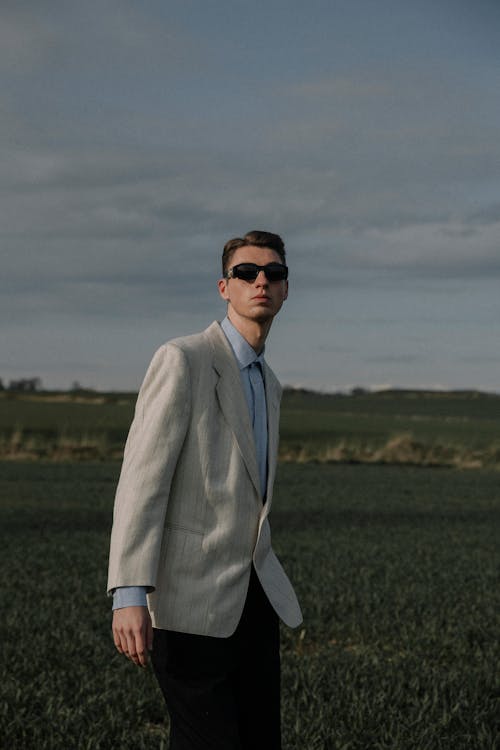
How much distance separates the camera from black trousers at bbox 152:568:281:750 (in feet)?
10.7

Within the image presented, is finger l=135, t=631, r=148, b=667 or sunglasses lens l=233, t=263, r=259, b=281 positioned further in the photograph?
sunglasses lens l=233, t=263, r=259, b=281

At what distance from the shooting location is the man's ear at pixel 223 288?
138 inches

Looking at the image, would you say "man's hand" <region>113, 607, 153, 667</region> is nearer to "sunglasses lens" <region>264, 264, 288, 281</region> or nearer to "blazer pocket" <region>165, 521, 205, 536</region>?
"blazer pocket" <region>165, 521, 205, 536</region>

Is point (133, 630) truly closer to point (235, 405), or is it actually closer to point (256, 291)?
point (235, 405)

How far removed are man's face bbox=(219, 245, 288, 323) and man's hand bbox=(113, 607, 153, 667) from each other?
3.72ft

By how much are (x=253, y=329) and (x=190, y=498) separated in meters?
0.69

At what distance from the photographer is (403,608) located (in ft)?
32.4

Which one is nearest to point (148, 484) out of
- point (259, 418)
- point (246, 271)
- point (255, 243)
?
point (259, 418)

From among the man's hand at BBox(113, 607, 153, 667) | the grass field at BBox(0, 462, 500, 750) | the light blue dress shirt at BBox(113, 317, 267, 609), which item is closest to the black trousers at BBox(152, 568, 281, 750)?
the man's hand at BBox(113, 607, 153, 667)

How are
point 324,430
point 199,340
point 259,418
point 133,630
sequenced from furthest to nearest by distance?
point 324,430, point 259,418, point 199,340, point 133,630

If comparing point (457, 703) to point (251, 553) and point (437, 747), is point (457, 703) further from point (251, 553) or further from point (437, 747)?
point (251, 553)

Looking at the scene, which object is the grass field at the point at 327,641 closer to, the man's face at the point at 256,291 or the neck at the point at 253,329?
the neck at the point at 253,329

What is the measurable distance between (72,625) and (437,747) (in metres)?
4.17

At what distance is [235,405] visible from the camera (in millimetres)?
3326
